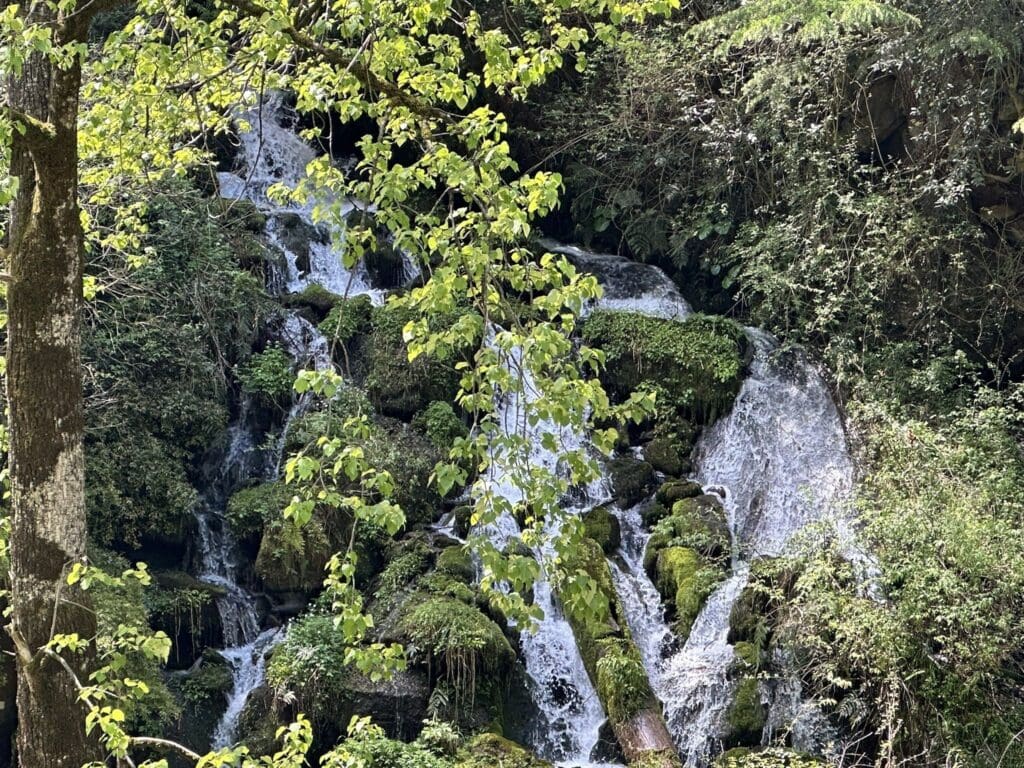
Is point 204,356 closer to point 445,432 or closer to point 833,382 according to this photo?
point 445,432

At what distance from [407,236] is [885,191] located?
10.7m

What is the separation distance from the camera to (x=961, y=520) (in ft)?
26.2

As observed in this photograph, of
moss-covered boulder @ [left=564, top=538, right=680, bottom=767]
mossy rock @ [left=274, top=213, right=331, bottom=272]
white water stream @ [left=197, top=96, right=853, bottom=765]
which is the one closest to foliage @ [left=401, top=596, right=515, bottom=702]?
white water stream @ [left=197, top=96, right=853, bottom=765]

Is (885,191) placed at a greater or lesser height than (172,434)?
greater

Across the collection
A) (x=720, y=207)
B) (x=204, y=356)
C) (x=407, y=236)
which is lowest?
(x=407, y=236)

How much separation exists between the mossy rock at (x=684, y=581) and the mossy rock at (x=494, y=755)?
2.22 m

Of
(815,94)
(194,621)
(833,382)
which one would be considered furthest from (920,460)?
(194,621)

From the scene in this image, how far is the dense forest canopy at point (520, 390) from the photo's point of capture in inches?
146

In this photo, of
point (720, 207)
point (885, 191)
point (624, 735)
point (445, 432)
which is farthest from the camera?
point (720, 207)

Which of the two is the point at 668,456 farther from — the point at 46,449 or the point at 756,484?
the point at 46,449

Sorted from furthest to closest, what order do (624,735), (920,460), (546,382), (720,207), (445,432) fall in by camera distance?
1. (720,207)
2. (445,432)
3. (920,460)
4. (624,735)
5. (546,382)

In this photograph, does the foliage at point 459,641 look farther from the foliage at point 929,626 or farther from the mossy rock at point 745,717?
the foliage at point 929,626

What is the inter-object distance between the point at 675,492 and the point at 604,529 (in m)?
A: 1.11

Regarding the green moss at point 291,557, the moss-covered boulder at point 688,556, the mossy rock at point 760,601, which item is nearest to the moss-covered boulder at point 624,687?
the moss-covered boulder at point 688,556
